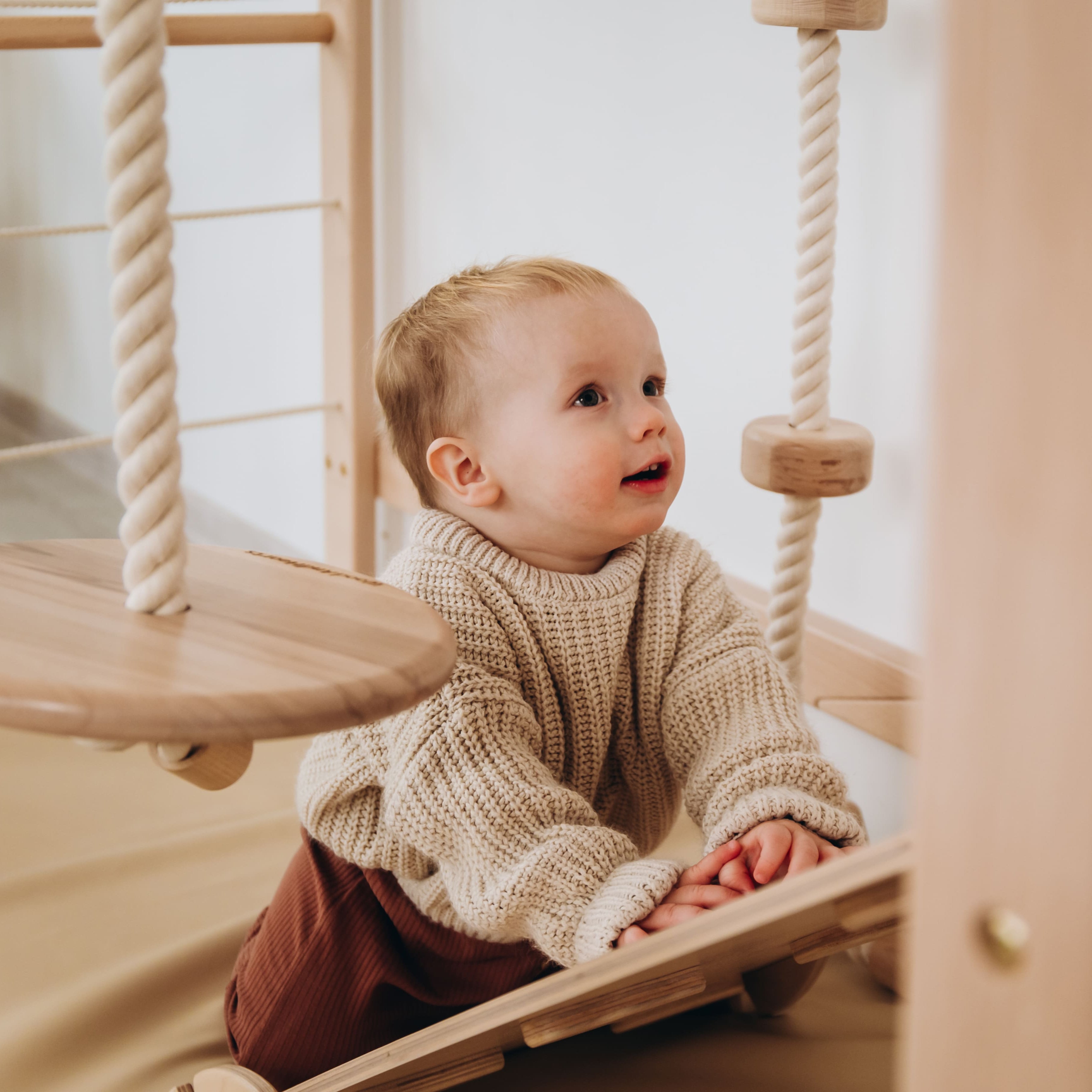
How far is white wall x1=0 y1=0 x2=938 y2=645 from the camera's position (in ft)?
3.61

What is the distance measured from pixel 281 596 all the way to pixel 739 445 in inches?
31.9

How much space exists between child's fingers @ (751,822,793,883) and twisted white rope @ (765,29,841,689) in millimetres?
171

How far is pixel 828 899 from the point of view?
0.42 m

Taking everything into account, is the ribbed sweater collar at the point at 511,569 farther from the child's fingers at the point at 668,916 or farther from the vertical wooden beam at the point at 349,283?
the vertical wooden beam at the point at 349,283

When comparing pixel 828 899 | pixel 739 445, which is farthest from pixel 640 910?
pixel 739 445

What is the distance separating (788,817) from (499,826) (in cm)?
18

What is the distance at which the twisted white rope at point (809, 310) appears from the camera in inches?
36.3

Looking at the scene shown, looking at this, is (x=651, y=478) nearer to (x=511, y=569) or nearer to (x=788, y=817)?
(x=511, y=569)

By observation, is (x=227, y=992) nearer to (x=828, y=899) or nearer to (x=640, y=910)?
(x=640, y=910)

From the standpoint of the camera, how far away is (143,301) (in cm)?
46

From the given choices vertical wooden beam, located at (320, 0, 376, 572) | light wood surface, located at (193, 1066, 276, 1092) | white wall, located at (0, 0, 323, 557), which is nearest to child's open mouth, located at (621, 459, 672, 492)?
light wood surface, located at (193, 1066, 276, 1092)

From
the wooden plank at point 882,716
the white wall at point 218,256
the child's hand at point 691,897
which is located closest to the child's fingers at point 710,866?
the child's hand at point 691,897

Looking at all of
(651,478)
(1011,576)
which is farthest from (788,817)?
(1011,576)

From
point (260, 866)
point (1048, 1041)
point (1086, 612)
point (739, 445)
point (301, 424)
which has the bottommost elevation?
point (260, 866)
